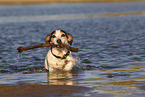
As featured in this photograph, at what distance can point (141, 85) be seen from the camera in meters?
9.23

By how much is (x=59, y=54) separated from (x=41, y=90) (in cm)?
284

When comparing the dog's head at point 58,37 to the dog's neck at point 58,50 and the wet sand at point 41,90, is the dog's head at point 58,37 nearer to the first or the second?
the dog's neck at point 58,50

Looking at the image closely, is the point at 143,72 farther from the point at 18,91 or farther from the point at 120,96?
the point at 18,91

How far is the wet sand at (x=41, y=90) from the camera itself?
8422 mm

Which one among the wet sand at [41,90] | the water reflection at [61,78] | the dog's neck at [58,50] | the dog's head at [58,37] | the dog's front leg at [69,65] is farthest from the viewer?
the dog's front leg at [69,65]

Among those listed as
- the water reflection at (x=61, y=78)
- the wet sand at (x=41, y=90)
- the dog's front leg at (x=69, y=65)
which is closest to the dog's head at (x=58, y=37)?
the dog's front leg at (x=69, y=65)

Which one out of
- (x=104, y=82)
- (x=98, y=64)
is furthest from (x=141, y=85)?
(x=98, y=64)

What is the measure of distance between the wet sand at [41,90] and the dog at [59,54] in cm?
230

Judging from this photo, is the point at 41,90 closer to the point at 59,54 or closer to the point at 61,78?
the point at 61,78

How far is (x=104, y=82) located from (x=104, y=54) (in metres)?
5.67

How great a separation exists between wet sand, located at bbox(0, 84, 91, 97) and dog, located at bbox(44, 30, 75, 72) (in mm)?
2295

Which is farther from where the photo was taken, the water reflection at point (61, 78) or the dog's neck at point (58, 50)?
the dog's neck at point (58, 50)

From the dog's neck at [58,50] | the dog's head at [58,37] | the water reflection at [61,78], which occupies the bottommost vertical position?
the water reflection at [61,78]

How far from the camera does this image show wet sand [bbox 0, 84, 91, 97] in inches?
332
